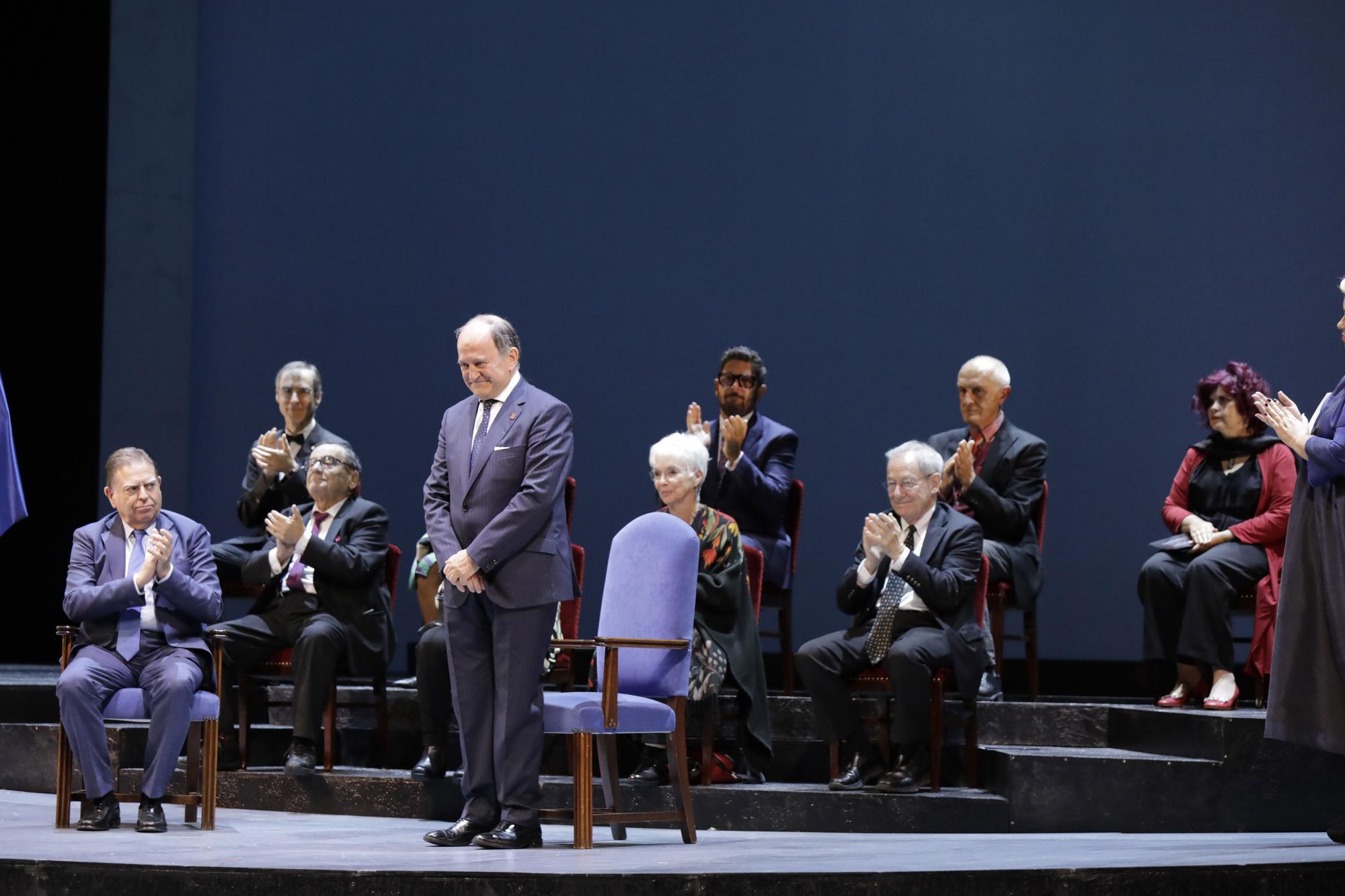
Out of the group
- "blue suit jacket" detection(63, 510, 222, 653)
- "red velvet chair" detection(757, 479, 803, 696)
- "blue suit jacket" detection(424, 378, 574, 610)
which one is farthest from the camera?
"red velvet chair" detection(757, 479, 803, 696)

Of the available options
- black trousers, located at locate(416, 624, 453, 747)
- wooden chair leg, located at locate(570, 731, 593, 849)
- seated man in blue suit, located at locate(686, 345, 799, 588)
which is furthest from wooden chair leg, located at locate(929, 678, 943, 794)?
black trousers, located at locate(416, 624, 453, 747)

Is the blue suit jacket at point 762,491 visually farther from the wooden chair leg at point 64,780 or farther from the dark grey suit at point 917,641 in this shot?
the wooden chair leg at point 64,780

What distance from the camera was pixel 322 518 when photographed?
5109mm

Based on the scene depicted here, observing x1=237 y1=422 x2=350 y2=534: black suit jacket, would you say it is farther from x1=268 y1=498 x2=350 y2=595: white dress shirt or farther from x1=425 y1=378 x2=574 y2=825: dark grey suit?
x1=425 y1=378 x2=574 y2=825: dark grey suit

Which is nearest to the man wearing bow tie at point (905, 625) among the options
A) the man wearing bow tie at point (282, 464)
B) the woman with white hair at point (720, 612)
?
the woman with white hair at point (720, 612)

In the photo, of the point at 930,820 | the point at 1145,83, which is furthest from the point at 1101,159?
the point at 930,820

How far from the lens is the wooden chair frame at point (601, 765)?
3744mm

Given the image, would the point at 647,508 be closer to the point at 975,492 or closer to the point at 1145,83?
the point at 975,492

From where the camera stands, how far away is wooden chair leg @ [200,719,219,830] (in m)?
4.12

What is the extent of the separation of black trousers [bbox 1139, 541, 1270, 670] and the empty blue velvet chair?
5.44 ft

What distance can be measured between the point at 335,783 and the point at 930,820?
5.62 ft

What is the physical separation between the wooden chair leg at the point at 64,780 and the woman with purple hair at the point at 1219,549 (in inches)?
125

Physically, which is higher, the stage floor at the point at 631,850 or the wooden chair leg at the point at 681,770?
the wooden chair leg at the point at 681,770

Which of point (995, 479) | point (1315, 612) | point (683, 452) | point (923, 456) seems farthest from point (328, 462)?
point (1315, 612)
